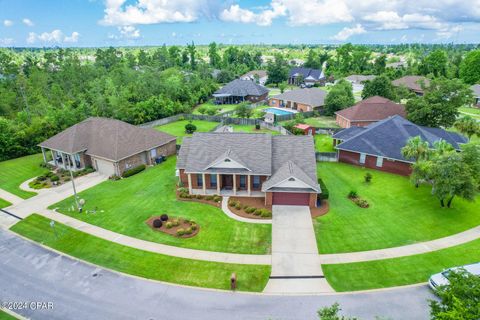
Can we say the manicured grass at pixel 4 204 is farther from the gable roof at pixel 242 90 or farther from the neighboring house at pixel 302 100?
the gable roof at pixel 242 90

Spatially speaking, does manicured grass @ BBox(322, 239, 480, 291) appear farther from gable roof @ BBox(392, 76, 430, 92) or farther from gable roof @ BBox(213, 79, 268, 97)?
gable roof @ BBox(392, 76, 430, 92)

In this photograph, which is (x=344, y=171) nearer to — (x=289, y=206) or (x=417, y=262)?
(x=289, y=206)

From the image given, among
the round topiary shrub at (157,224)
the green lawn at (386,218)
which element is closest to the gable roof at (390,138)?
the green lawn at (386,218)

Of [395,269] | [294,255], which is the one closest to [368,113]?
[395,269]

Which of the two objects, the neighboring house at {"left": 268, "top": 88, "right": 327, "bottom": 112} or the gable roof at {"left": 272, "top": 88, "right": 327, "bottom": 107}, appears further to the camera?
the gable roof at {"left": 272, "top": 88, "right": 327, "bottom": 107}

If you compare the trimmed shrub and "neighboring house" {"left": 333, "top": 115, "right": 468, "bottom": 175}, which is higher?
"neighboring house" {"left": 333, "top": 115, "right": 468, "bottom": 175}

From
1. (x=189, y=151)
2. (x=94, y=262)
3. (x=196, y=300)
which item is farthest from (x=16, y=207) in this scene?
(x=196, y=300)

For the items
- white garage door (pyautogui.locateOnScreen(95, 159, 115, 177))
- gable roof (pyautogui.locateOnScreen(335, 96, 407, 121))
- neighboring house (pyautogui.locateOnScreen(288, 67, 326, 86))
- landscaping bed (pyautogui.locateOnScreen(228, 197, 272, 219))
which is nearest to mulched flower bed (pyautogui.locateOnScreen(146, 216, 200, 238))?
landscaping bed (pyautogui.locateOnScreen(228, 197, 272, 219))
